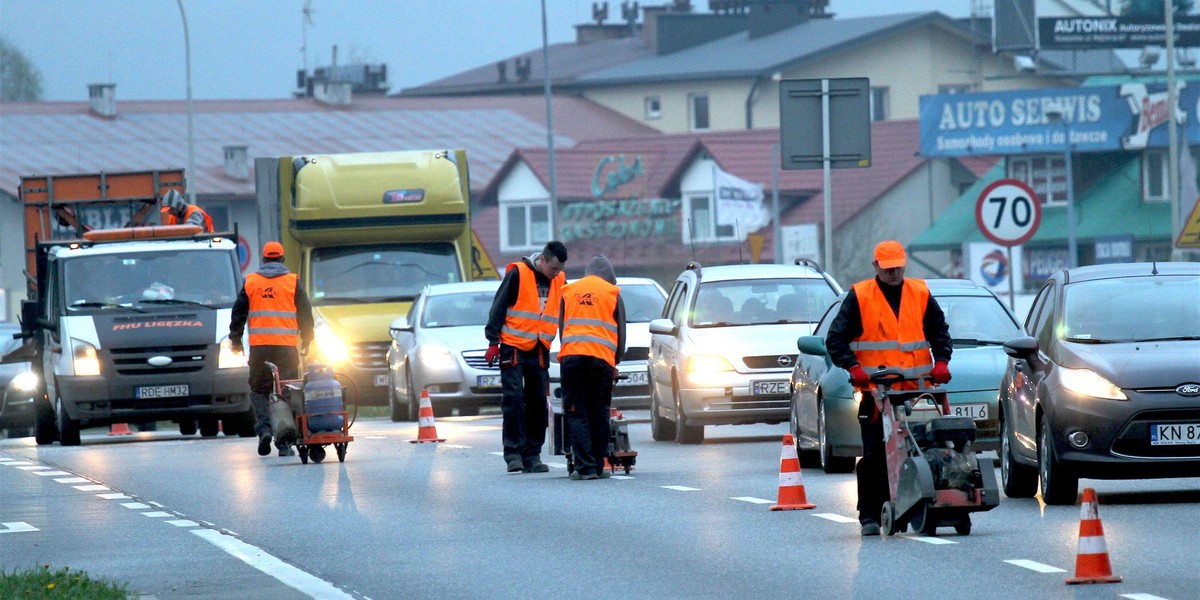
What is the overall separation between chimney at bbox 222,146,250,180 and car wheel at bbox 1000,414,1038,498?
69.6m

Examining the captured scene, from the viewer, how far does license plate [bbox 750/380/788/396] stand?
21.0m

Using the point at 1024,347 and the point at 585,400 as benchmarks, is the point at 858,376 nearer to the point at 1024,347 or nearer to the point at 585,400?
the point at 1024,347

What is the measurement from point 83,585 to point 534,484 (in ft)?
22.0

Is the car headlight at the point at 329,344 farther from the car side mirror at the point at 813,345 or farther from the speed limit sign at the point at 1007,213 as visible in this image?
the car side mirror at the point at 813,345

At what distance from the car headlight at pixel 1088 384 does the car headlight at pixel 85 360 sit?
12.6m

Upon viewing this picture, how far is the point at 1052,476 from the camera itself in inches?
557

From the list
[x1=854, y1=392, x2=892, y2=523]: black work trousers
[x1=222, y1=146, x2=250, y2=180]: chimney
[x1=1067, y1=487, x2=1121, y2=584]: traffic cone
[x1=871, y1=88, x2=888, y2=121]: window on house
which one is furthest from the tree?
[x1=1067, y1=487, x2=1121, y2=584]: traffic cone

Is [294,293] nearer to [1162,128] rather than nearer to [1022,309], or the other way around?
[1022,309]

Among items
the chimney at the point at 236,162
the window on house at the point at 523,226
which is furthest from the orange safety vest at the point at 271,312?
the window on house at the point at 523,226

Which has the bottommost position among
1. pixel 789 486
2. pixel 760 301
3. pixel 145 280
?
pixel 789 486

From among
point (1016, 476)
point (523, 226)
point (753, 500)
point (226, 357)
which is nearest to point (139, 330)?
point (226, 357)

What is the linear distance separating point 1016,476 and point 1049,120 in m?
54.8

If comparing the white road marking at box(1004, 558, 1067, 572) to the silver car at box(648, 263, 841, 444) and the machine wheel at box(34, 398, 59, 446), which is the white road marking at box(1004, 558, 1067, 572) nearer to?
the silver car at box(648, 263, 841, 444)

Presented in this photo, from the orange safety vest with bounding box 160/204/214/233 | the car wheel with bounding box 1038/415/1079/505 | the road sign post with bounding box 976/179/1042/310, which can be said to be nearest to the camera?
the car wheel with bounding box 1038/415/1079/505
